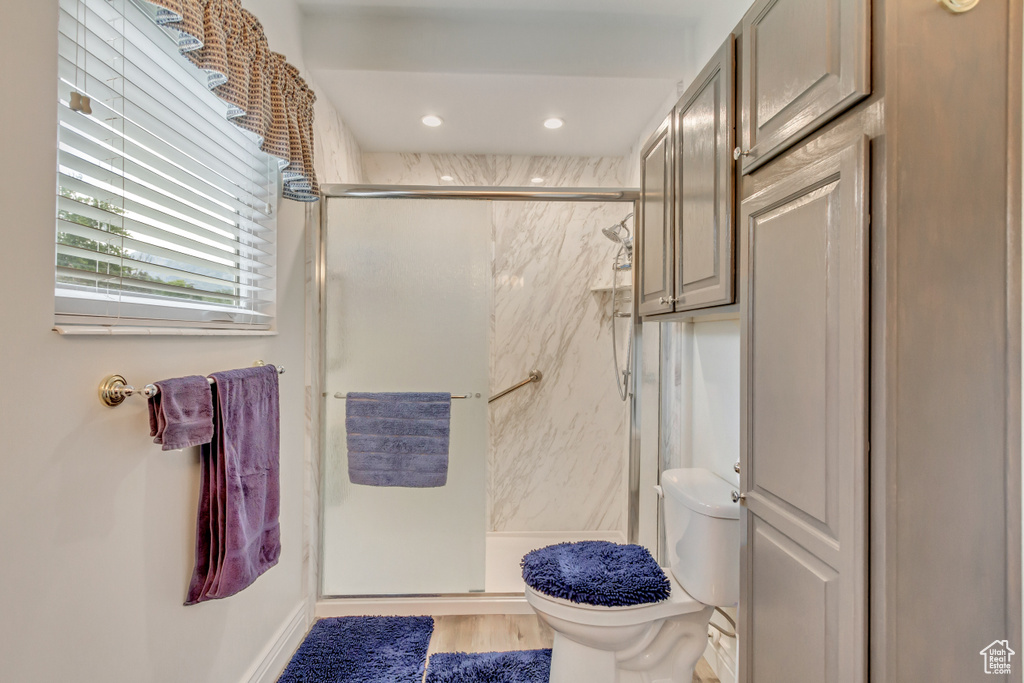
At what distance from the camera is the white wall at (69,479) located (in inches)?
31.1

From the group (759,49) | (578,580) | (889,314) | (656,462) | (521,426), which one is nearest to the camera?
(889,314)

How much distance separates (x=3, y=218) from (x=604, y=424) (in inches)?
104

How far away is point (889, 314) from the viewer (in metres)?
0.69

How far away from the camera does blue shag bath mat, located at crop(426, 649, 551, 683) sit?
1.75 meters

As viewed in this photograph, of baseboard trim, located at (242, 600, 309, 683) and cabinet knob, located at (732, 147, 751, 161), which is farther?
baseboard trim, located at (242, 600, 309, 683)

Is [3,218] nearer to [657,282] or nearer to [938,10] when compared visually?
[938,10]

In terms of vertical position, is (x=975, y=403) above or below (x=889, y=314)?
below

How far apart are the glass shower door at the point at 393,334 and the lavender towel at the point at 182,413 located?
0.93m

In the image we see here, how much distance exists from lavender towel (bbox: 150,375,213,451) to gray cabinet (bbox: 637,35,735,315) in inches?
49.6

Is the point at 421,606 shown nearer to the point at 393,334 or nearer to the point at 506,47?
the point at 393,334

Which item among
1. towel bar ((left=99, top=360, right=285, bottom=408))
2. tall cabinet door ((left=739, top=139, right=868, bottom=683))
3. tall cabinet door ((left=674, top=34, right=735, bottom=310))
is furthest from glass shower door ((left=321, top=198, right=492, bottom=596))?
tall cabinet door ((left=739, top=139, right=868, bottom=683))

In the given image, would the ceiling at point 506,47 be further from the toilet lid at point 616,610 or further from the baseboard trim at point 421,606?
the baseboard trim at point 421,606

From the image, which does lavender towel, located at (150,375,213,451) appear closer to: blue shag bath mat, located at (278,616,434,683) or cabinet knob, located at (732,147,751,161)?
blue shag bath mat, located at (278,616,434,683)

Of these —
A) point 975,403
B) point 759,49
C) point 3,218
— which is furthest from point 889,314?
point 3,218
